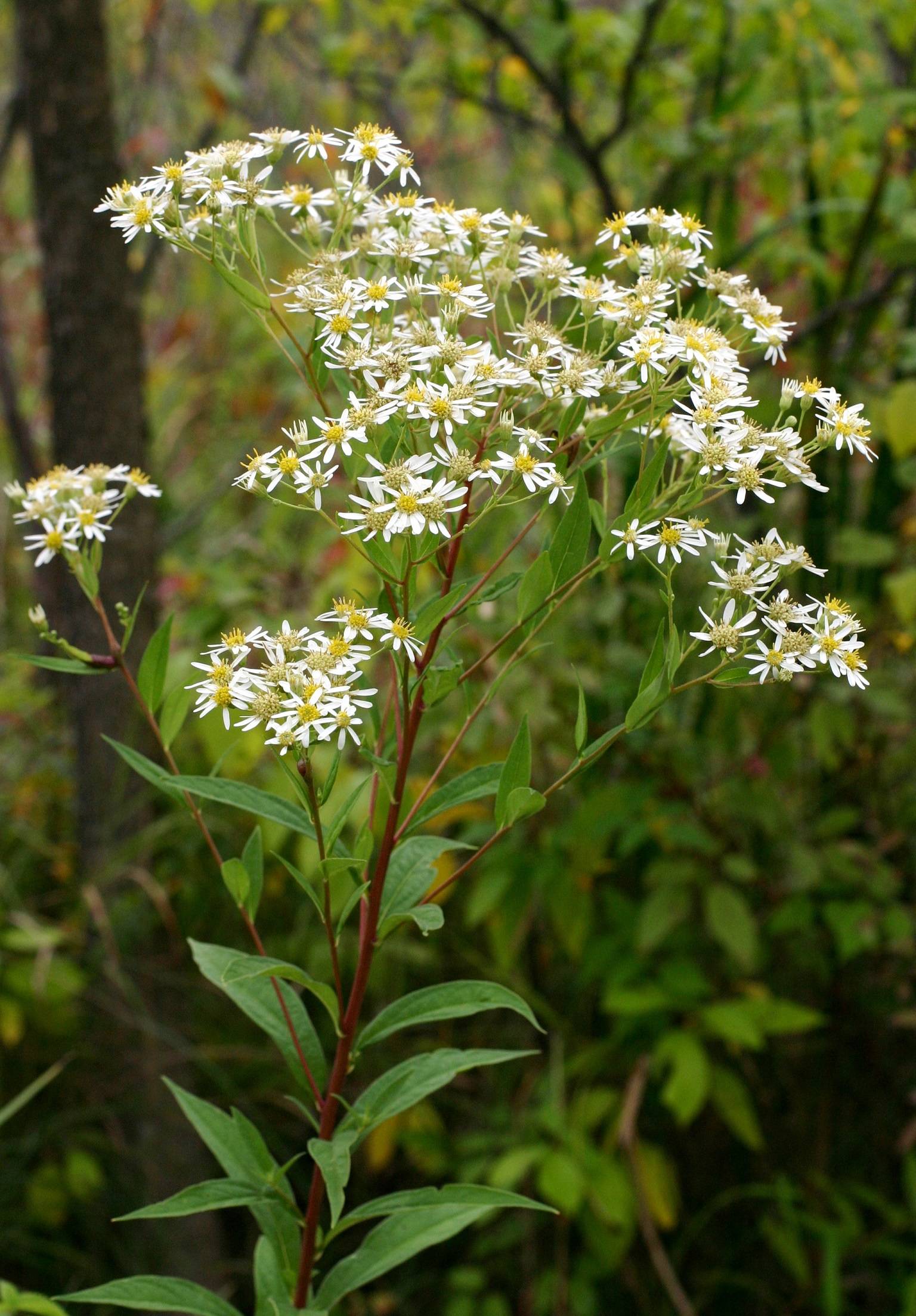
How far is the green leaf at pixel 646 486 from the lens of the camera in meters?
0.99

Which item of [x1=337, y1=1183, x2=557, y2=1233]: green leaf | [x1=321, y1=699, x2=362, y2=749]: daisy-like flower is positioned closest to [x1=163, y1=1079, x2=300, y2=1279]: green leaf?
[x1=337, y1=1183, x2=557, y2=1233]: green leaf

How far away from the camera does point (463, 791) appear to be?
44.2 inches

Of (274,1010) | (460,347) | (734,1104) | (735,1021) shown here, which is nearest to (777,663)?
(460,347)

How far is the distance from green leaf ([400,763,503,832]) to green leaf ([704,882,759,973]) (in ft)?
3.79

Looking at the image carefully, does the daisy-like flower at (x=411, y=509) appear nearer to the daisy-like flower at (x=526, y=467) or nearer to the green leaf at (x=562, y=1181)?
→ the daisy-like flower at (x=526, y=467)

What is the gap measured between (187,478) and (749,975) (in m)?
3.09

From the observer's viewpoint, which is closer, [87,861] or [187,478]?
[87,861]

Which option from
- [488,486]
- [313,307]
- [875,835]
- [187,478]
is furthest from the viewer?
[187,478]

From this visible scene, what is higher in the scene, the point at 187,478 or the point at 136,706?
the point at 187,478

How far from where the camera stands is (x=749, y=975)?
2521mm

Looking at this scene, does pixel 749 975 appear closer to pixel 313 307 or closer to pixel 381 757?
pixel 381 757

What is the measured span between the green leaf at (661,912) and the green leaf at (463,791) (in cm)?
113

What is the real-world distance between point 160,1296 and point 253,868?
391mm

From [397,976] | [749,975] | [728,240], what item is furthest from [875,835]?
[728,240]
